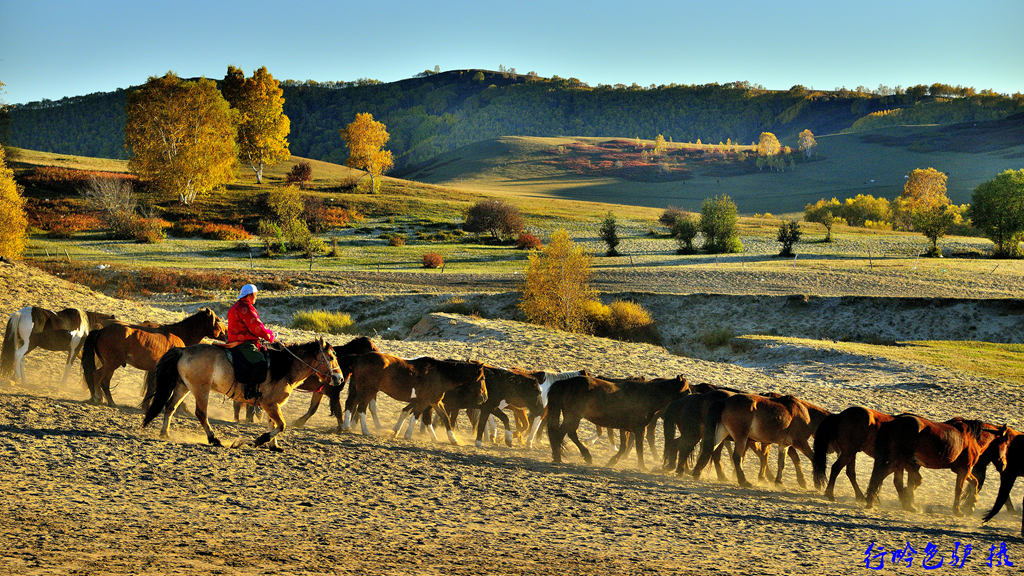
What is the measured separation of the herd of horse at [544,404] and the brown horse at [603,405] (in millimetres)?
21

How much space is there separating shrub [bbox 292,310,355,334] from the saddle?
19732 mm

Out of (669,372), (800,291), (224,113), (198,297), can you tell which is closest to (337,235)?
(224,113)

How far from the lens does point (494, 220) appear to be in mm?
72812

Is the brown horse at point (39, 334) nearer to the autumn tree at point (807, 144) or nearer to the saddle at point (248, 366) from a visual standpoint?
the saddle at point (248, 366)

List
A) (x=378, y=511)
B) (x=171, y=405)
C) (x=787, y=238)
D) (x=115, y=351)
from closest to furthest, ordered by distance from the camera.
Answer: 1. (x=378, y=511)
2. (x=171, y=405)
3. (x=115, y=351)
4. (x=787, y=238)

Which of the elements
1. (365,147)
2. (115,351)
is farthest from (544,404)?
(365,147)

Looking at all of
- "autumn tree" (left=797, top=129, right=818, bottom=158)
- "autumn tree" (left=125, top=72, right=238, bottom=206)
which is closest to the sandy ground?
"autumn tree" (left=125, top=72, right=238, bottom=206)

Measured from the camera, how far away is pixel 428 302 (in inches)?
1489

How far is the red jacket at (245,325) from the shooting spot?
12.1 metres

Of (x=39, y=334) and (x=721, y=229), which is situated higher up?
(x=721, y=229)

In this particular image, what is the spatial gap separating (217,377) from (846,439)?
10174mm

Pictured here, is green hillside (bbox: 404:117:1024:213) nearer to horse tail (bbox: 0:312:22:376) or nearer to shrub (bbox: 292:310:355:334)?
shrub (bbox: 292:310:355:334)

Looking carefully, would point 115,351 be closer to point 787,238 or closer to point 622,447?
point 622,447

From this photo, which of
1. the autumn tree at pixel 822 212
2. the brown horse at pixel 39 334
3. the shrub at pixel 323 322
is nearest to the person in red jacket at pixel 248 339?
the brown horse at pixel 39 334
